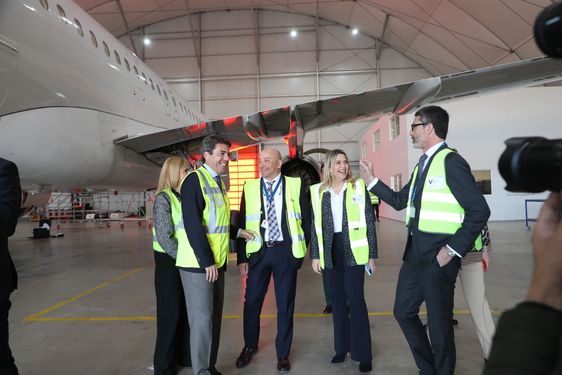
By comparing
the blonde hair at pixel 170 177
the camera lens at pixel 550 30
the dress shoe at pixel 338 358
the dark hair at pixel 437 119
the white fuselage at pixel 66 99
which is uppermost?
the white fuselage at pixel 66 99

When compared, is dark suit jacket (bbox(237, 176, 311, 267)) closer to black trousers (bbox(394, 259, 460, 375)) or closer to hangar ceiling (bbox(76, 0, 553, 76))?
black trousers (bbox(394, 259, 460, 375))

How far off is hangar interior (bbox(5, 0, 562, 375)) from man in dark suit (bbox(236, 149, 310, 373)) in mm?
377

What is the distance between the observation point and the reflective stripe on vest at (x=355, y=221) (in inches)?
125

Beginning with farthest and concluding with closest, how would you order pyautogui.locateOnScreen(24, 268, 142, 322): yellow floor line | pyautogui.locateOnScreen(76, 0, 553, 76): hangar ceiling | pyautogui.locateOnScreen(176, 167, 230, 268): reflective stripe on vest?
pyautogui.locateOnScreen(76, 0, 553, 76): hangar ceiling → pyautogui.locateOnScreen(24, 268, 142, 322): yellow floor line → pyautogui.locateOnScreen(176, 167, 230, 268): reflective stripe on vest

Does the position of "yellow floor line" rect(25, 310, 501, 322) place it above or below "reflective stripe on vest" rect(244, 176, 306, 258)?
below

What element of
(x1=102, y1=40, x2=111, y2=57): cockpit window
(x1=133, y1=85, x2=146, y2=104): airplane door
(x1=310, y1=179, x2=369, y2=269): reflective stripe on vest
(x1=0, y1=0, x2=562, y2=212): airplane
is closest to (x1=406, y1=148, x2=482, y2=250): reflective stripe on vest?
(x1=310, y1=179, x2=369, y2=269): reflective stripe on vest

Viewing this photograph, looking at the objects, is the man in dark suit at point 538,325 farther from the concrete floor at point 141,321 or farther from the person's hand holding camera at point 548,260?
the concrete floor at point 141,321

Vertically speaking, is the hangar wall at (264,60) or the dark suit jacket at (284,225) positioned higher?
the hangar wall at (264,60)

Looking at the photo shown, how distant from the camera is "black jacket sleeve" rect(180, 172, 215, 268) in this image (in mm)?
2770

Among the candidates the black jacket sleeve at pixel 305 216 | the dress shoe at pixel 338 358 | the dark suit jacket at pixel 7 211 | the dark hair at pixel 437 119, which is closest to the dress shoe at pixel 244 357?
the dress shoe at pixel 338 358

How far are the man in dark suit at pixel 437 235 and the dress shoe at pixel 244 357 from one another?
132cm

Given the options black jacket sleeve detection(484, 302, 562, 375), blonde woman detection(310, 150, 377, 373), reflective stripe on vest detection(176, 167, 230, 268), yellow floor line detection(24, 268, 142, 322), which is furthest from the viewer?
yellow floor line detection(24, 268, 142, 322)

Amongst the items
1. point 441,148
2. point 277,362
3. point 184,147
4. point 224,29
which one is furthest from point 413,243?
point 224,29

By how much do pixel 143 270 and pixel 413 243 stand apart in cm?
588
